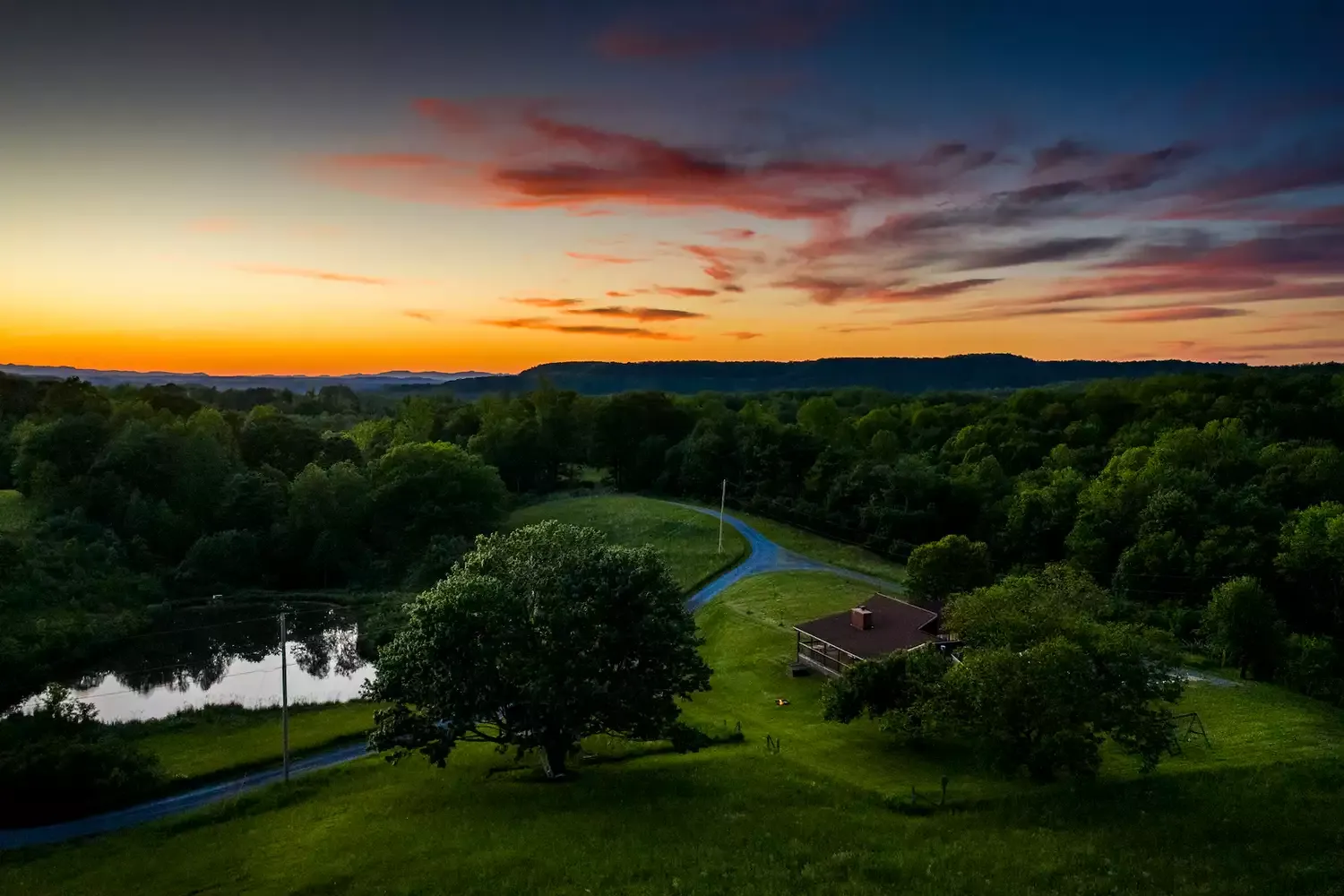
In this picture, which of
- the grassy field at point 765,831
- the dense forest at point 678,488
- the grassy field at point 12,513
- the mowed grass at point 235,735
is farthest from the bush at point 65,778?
the grassy field at point 12,513

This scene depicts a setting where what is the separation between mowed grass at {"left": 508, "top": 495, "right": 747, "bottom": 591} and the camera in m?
81.3

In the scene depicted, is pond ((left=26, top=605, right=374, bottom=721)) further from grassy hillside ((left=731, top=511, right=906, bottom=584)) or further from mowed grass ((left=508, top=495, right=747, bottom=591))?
grassy hillside ((left=731, top=511, right=906, bottom=584))

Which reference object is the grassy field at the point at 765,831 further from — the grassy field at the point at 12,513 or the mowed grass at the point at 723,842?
→ the grassy field at the point at 12,513

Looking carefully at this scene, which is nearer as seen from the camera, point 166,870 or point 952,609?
point 166,870

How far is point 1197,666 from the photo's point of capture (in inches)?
2126

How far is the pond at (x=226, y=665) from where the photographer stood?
5641 cm

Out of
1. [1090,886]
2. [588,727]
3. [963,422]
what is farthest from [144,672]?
[963,422]

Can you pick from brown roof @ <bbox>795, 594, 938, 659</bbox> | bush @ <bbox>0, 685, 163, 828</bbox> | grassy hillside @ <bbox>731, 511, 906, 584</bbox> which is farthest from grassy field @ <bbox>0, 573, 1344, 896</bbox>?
grassy hillside @ <bbox>731, 511, 906, 584</bbox>

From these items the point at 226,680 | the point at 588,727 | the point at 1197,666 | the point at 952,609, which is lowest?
the point at 226,680

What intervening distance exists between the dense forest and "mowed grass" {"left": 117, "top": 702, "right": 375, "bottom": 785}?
1376 centimetres

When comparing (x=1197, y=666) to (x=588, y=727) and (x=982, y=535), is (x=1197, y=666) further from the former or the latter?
(x=588, y=727)

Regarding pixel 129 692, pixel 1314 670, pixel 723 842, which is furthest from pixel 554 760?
pixel 1314 670

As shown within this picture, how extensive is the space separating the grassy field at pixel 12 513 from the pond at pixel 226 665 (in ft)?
70.9

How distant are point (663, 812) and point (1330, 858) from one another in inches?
857
